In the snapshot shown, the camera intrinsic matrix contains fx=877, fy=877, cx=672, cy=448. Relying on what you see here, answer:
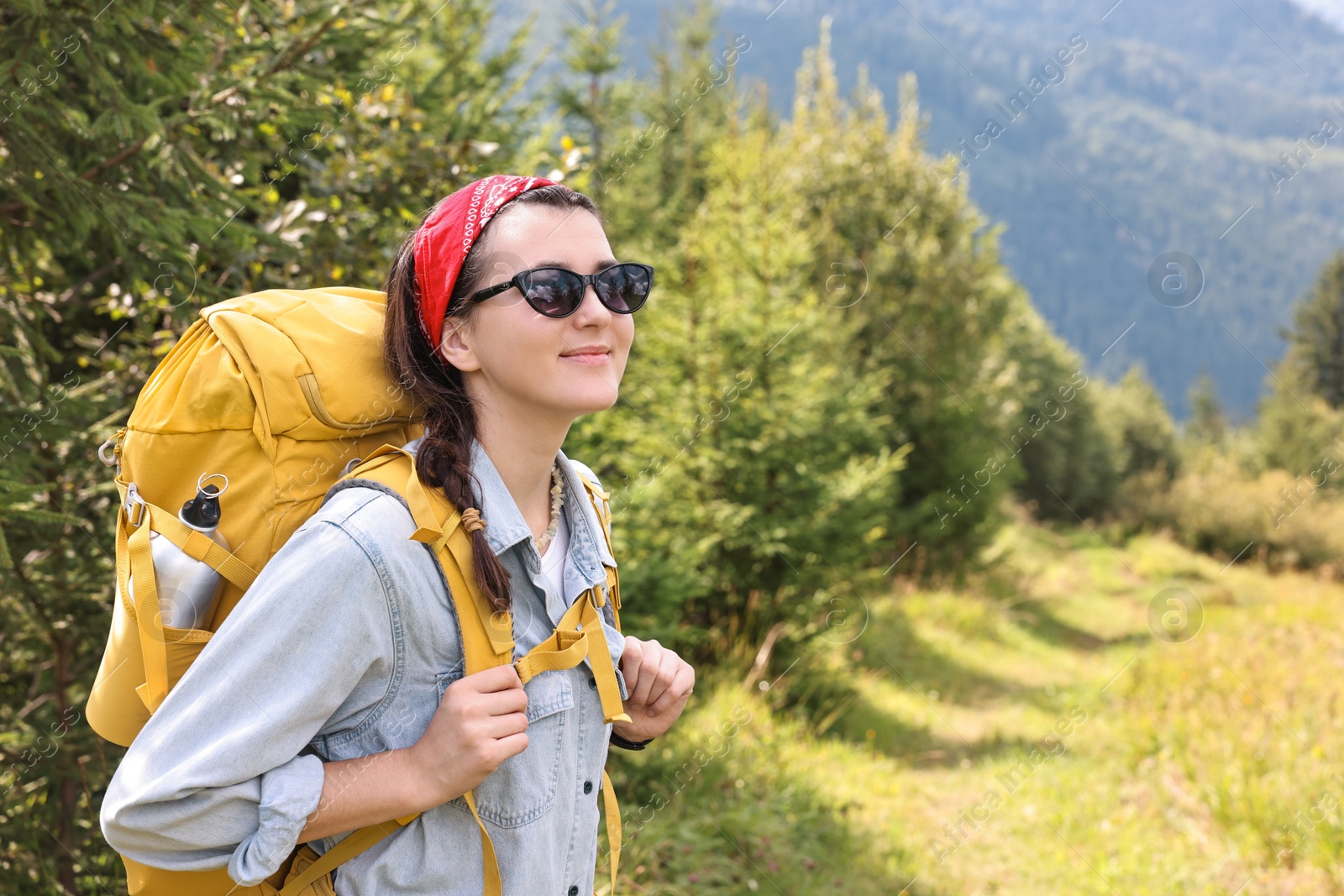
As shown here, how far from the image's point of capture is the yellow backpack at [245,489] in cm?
122

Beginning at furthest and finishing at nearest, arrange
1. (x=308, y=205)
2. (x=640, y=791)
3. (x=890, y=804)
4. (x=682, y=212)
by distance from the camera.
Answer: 1. (x=682, y=212)
2. (x=890, y=804)
3. (x=640, y=791)
4. (x=308, y=205)

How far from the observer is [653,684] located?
5.00 feet

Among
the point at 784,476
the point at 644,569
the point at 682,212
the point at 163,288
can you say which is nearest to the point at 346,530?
the point at 163,288

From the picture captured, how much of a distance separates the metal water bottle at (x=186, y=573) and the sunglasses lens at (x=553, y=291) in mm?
528

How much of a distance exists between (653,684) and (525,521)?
0.36 meters

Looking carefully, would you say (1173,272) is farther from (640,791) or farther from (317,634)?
(317,634)

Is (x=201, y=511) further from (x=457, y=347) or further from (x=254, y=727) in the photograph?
(x=457, y=347)

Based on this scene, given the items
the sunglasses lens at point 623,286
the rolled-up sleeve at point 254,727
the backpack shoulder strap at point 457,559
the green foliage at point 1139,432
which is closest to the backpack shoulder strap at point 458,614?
→ the backpack shoulder strap at point 457,559

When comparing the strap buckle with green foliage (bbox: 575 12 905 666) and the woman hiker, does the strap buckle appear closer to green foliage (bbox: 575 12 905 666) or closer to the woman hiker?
the woman hiker

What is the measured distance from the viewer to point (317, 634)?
111cm

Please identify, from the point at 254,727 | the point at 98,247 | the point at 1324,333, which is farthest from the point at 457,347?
the point at 1324,333

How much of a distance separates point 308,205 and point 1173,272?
4.61 meters

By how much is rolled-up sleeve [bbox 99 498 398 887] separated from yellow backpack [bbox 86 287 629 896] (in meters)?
0.13

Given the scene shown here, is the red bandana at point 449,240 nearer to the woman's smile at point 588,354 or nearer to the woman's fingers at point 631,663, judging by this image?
the woman's smile at point 588,354
